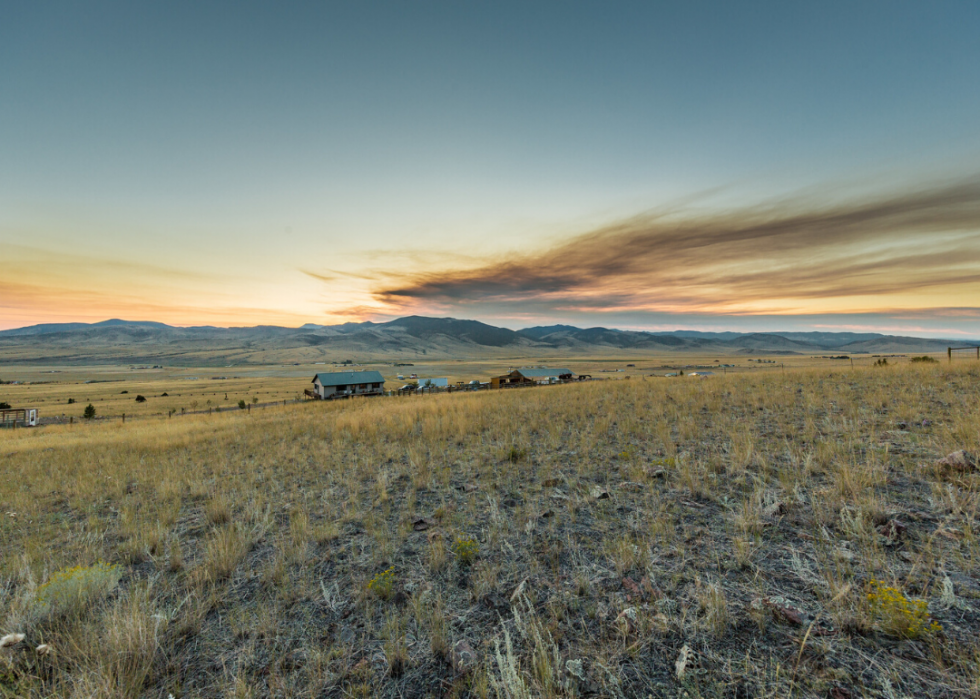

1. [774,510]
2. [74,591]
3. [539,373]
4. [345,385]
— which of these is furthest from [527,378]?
[74,591]

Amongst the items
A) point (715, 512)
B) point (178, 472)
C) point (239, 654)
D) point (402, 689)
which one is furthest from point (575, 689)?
point (178, 472)

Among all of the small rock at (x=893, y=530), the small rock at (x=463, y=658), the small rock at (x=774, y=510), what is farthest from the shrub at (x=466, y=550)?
the small rock at (x=893, y=530)

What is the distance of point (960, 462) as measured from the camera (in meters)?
4.90

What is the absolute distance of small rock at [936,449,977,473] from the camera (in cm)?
483

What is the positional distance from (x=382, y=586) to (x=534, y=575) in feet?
5.04

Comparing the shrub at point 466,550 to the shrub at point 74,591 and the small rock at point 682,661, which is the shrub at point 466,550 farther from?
the shrub at point 74,591

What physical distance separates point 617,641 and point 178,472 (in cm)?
1071

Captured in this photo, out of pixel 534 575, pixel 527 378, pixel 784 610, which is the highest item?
pixel 784 610

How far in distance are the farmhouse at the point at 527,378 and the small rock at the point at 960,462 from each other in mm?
43441

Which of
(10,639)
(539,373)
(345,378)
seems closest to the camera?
(10,639)

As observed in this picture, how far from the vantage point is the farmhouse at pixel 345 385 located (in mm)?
55375

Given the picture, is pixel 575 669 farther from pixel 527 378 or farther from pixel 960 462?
pixel 527 378

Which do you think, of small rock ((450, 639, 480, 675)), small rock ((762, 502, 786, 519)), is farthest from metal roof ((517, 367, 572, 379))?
small rock ((450, 639, 480, 675))

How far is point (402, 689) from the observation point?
260 centimetres
